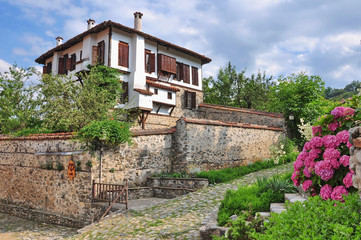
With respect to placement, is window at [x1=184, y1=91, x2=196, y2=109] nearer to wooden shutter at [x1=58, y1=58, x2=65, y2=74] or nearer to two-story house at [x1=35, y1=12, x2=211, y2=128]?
two-story house at [x1=35, y1=12, x2=211, y2=128]

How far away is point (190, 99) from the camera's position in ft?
82.5

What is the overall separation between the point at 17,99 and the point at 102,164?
12.7 meters

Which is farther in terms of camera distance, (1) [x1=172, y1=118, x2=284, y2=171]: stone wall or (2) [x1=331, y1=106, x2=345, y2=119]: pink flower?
(1) [x1=172, y1=118, x2=284, y2=171]: stone wall

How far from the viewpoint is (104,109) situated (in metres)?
17.0

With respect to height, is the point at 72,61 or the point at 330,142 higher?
the point at 72,61

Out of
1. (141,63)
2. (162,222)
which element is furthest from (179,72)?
(162,222)

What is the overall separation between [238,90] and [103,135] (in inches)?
926

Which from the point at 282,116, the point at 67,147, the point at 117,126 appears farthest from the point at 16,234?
the point at 282,116

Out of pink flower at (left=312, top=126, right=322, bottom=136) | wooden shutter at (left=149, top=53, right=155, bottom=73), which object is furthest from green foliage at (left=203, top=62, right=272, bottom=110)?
pink flower at (left=312, top=126, right=322, bottom=136)

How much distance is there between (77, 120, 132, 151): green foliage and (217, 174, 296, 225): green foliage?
250 inches

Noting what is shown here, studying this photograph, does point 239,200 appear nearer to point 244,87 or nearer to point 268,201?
point 268,201

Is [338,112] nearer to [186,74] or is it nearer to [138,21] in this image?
[138,21]

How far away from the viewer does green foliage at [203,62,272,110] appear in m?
32.0

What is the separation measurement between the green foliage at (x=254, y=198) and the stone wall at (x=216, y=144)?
23.5 ft
